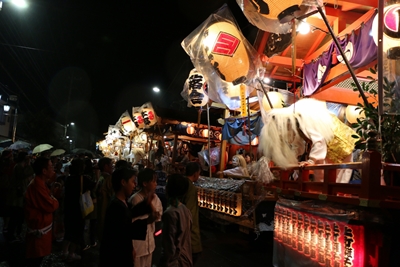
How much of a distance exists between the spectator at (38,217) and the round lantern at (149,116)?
510 inches

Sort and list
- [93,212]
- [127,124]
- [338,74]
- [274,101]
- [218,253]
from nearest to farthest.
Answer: [338,74]
[93,212]
[218,253]
[274,101]
[127,124]

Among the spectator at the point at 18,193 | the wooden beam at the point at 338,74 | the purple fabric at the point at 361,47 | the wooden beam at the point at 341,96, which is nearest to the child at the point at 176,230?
the purple fabric at the point at 361,47

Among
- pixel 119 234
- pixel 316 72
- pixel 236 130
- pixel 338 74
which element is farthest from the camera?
pixel 236 130

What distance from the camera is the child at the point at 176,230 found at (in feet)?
11.7

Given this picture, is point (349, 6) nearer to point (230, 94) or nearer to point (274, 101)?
point (274, 101)

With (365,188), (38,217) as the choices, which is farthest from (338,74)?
(38,217)

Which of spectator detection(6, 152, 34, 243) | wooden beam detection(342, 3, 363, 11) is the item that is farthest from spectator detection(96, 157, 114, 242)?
wooden beam detection(342, 3, 363, 11)

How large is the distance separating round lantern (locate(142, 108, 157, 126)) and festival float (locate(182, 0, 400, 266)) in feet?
28.0

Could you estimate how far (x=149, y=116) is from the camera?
18.0 m

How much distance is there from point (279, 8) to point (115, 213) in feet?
13.8

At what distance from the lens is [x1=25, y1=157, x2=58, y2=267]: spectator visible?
462 cm

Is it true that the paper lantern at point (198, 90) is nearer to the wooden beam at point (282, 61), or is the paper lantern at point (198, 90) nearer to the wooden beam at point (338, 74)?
the wooden beam at point (282, 61)

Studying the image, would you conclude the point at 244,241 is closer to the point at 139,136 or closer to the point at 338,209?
the point at 338,209

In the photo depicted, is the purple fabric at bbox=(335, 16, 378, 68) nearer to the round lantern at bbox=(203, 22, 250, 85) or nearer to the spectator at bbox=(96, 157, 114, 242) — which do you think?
the round lantern at bbox=(203, 22, 250, 85)
